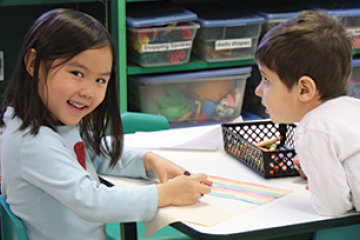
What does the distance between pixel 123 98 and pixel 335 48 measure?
1206mm

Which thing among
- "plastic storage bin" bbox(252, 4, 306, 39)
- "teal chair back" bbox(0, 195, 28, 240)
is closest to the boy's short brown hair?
"teal chair back" bbox(0, 195, 28, 240)

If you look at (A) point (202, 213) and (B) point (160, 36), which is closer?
(A) point (202, 213)

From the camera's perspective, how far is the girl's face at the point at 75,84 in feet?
2.92

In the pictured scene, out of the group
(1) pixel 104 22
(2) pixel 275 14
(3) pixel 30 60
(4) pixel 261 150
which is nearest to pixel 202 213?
(4) pixel 261 150

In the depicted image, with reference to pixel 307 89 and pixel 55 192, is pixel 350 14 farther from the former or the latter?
pixel 55 192

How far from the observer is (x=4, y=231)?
3.18 ft

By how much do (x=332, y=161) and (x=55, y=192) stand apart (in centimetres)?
49

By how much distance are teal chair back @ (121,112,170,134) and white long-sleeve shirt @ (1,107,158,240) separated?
0.54m

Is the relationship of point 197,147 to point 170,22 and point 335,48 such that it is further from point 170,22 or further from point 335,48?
point 170,22

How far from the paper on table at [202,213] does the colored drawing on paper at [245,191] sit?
0.02 m

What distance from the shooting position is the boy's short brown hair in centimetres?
86

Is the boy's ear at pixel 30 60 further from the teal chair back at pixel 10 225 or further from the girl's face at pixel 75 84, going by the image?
the teal chair back at pixel 10 225

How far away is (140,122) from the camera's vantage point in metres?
1.48

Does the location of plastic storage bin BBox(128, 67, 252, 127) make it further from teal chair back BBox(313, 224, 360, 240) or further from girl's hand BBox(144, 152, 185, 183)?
teal chair back BBox(313, 224, 360, 240)
